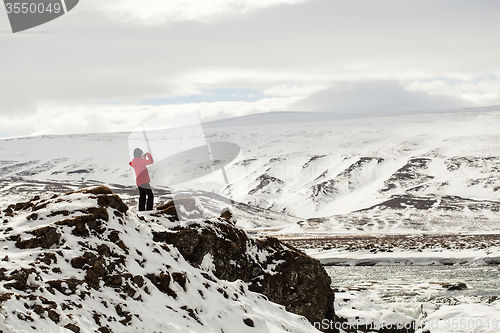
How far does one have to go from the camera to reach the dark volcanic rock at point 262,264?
14.5 meters

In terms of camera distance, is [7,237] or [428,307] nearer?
[7,237]

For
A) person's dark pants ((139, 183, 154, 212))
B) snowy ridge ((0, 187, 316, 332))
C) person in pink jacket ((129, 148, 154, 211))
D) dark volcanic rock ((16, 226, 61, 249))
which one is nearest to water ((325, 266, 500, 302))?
Answer: person's dark pants ((139, 183, 154, 212))

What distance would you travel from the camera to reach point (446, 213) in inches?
5202

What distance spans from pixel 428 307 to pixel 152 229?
574 inches

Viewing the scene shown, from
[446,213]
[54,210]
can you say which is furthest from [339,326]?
[446,213]

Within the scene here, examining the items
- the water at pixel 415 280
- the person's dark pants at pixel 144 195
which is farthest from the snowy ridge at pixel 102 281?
the water at pixel 415 280

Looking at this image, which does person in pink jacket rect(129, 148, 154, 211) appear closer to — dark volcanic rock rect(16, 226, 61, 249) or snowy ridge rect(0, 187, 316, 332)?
snowy ridge rect(0, 187, 316, 332)

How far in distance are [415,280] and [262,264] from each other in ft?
81.4

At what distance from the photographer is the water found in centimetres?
2821

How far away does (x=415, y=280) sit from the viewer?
36.3 m

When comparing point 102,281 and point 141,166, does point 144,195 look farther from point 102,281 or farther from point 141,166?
point 102,281

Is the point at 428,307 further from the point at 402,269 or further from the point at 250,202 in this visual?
the point at 250,202

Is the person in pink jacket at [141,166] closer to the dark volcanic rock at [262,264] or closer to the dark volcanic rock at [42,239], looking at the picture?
the dark volcanic rock at [262,264]

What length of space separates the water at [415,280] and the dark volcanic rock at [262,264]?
1126cm
